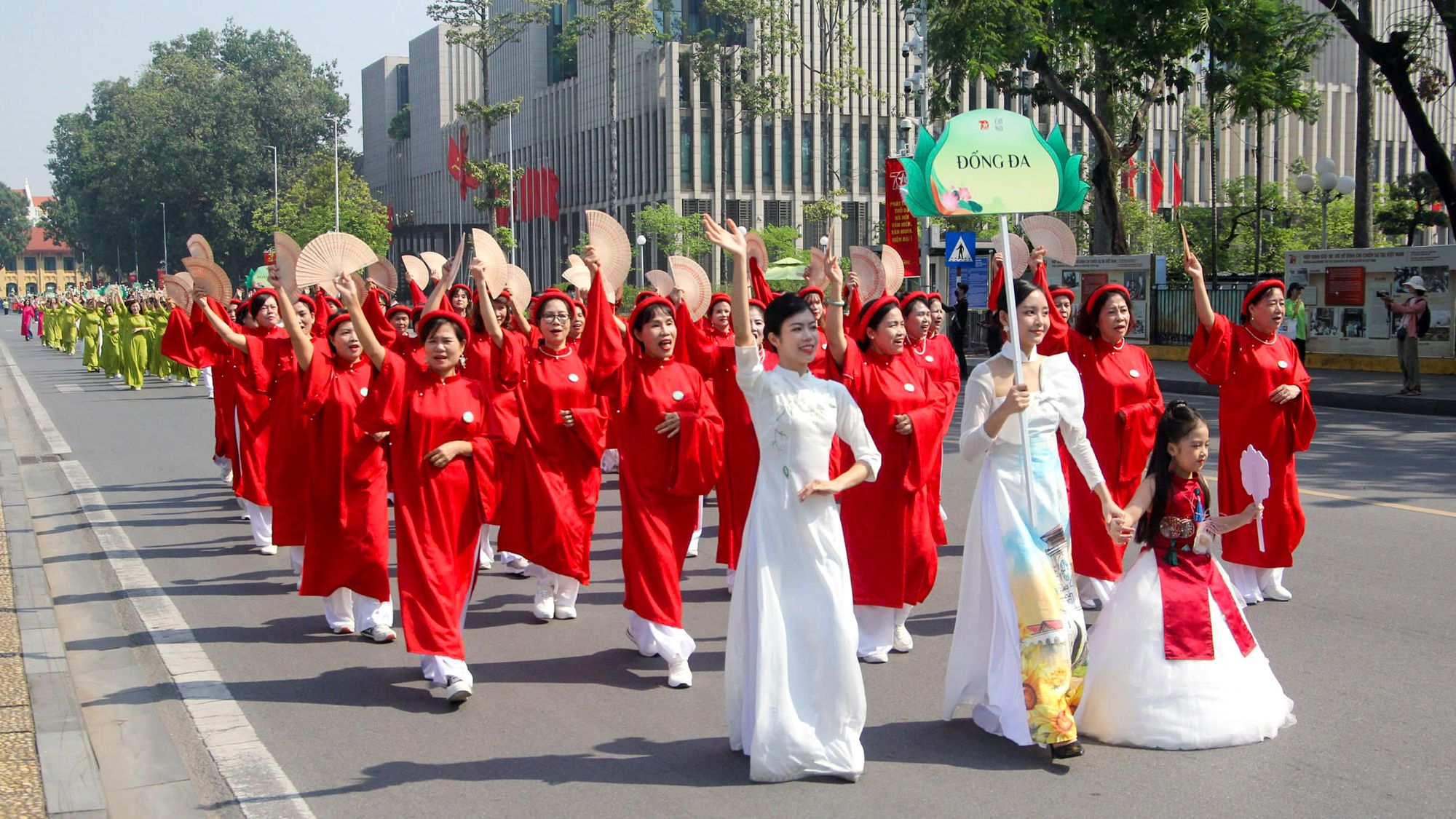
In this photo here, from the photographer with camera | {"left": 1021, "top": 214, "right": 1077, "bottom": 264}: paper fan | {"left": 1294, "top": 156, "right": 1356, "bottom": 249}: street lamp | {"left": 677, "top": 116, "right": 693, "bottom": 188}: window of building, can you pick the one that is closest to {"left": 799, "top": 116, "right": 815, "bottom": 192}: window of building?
{"left": 677, "top": 116, "right": 693, "bottom": 188}: window of building

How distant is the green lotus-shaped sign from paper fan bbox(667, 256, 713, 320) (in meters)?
3.29

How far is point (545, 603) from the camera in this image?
7805 mm

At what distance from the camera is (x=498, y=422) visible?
7.63 metres

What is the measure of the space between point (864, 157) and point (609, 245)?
56835 mm

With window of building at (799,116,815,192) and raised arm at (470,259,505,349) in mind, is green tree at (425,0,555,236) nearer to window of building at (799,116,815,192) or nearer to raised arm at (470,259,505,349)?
window of building at (799,116,815,192)

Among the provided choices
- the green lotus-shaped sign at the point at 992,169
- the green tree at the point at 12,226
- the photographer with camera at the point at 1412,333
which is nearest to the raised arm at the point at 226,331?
the green lotus-shaped sign at the point at 992,169

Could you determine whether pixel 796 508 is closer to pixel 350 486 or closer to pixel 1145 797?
pixel 1145 797

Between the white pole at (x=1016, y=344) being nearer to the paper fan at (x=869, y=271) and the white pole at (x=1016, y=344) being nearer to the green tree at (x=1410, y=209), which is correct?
the paper fan at (x=869, y=271)

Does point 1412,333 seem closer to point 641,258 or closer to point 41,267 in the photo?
point 641,258

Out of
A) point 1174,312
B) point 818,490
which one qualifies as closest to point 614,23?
point 1174,312

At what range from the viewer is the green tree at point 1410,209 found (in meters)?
31.8

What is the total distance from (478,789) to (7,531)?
23.9ft

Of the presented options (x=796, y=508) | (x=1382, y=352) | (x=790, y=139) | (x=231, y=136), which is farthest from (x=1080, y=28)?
(x=231, y=136)

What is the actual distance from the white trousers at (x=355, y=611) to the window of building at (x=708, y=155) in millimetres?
55238
